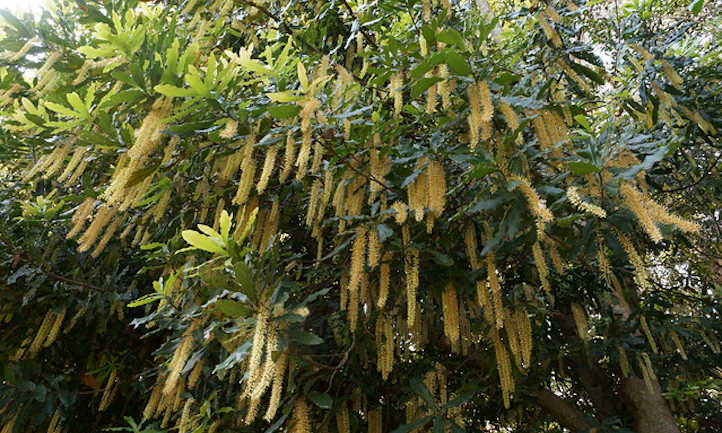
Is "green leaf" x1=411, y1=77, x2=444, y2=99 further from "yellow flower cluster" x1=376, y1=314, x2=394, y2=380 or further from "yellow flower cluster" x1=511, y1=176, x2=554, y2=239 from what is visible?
"yellow flower cluster" x1=376, y1=314, x2=394, y2=380

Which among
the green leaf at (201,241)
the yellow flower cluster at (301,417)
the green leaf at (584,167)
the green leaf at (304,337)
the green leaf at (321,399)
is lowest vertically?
the yellow flower cluster at (301,417)

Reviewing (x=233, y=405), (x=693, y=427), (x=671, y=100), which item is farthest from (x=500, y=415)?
(x=671, y=100)

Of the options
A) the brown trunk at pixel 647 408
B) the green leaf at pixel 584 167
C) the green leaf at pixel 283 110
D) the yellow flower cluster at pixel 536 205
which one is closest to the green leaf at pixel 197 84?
the green leaf at pixel 283 110

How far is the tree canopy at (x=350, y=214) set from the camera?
163cm

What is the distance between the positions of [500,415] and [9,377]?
10.7ft

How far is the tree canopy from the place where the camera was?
1.63 metres

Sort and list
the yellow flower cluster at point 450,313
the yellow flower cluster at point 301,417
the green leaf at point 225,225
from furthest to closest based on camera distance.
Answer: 1. the yellow flower cluster at point 301,417
2. the yellow flower cluster at point 450,313
3. the green leaf at point 225,225

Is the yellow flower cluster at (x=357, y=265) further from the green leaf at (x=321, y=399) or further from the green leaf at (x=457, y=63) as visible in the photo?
the green leaf at (x=457, y=63)

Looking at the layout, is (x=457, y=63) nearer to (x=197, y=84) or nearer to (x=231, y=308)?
(x=197, y=84)

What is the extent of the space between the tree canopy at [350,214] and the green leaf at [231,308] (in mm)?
11

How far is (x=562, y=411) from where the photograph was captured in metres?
2.96

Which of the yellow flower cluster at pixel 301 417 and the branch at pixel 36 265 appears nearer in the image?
the yellow flower cluster at pixel 301 417

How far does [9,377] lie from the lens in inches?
108

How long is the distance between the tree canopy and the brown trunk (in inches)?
Answer: 0.6
